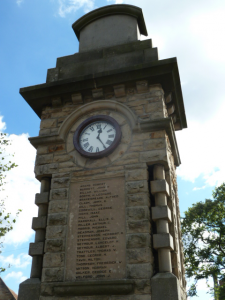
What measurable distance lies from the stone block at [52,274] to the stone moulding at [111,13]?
253 inches

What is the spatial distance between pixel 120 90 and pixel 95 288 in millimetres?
4002

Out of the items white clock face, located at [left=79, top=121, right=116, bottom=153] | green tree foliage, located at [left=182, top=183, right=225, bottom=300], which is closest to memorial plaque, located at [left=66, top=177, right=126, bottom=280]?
white clock face, located at [left=79, top=121, right=116, bottom=153]

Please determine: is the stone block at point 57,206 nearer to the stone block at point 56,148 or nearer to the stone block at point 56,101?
the stone block at point 56,148

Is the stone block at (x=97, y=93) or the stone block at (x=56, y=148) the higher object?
the stone block at (x=97, y=93)

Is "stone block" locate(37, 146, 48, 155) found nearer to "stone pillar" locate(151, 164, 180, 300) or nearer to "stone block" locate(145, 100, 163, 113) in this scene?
"stone block" locate(145, 100, 163, 113)

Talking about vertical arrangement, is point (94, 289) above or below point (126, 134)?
below

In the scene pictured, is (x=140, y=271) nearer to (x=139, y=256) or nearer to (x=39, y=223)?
(x=139, y=256)

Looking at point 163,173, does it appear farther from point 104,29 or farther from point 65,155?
point 104,29

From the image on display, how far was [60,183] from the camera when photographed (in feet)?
20.5

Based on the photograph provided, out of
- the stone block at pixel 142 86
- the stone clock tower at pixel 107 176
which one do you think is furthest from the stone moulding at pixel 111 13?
the stone block at pixel 142 86

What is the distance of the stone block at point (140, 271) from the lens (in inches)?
194

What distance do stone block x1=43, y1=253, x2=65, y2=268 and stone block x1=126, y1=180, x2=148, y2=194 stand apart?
1.66 metres

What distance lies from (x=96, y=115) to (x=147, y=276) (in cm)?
341

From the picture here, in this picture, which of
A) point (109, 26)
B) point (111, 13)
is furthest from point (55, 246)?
point (111, 13)
